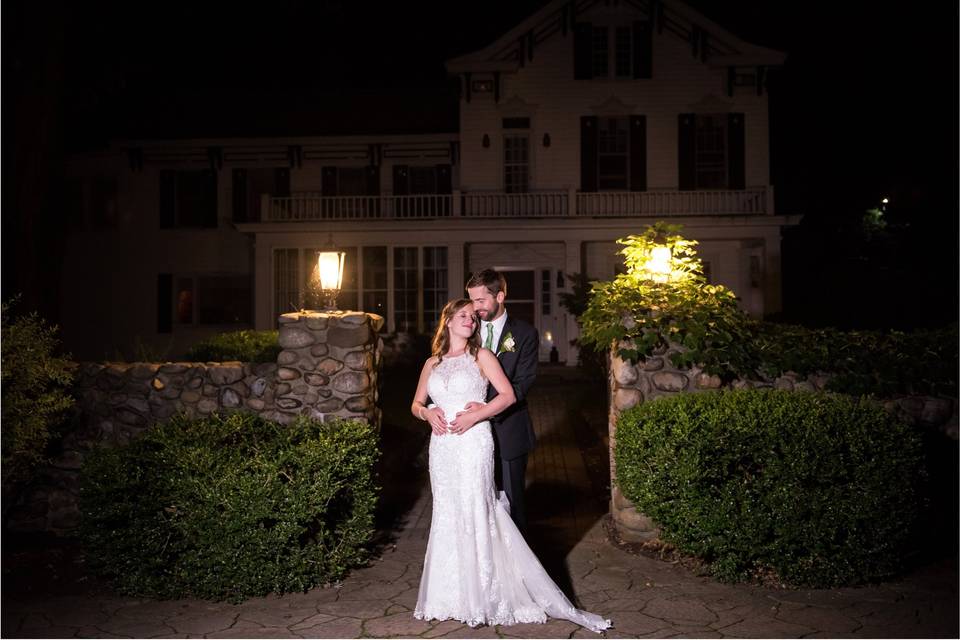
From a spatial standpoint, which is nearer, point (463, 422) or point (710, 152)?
point (463, 422)

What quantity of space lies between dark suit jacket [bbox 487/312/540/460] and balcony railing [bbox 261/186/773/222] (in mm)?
14644

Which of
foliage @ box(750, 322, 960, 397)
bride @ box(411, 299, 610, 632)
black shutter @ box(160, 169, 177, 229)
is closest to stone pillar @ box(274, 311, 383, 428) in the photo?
bride @ box(411, 299, 610, 632)

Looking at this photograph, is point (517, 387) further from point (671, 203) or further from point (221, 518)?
point (671, 203)

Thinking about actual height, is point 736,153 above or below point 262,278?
above

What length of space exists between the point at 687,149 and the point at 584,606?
17.4 meters

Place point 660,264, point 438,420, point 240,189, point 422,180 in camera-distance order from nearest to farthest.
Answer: point 438,420
point 660,264
point 422,180
point 240,189

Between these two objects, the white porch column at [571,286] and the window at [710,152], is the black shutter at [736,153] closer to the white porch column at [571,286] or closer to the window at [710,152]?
the window at [710,152]

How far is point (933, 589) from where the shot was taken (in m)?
5.48

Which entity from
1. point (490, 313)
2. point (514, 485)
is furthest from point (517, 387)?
point (514, 485)

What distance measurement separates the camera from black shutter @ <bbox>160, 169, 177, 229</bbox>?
2244 centimetres

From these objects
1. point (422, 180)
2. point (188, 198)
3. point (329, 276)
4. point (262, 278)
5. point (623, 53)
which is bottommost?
point (329, 276)

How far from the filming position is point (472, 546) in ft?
15.8

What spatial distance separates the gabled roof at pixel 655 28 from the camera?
66.8 ft

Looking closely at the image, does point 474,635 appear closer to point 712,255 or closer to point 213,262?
point 712,255
